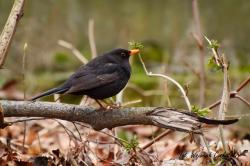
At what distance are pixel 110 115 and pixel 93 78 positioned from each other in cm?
65

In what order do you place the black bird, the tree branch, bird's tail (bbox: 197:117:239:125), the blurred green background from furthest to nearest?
the blurred green background → the black bird → the tree branch → bird's tail (bbox: 197:117:239:125)

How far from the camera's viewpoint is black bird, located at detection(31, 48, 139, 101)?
450cm

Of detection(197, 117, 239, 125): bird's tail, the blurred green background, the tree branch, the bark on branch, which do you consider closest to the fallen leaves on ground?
the bark on branch

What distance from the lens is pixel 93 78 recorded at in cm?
464

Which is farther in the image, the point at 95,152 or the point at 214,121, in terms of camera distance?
the point at 95,152

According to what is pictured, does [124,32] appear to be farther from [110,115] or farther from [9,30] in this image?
[110,115]

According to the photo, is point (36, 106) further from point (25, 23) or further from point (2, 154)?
point (25, 23)

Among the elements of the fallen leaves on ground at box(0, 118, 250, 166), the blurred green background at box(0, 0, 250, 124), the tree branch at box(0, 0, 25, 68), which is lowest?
the fallen leaves on ground at box(0, 118, 250, 166)

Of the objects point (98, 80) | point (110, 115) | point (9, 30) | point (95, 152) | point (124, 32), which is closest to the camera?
point (110, 115)

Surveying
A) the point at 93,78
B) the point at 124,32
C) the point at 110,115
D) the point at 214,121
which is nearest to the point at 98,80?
the point at 93,78

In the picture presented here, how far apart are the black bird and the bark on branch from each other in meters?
0.36

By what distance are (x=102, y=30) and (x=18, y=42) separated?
3.45ft

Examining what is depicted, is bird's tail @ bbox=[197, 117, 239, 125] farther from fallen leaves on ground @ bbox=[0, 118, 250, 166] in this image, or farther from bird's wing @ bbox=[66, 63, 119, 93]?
bird's wing @ bbox=[66, 63, 119, 93]

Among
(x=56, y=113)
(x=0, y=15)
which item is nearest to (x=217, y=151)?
(x=56, y=113)
